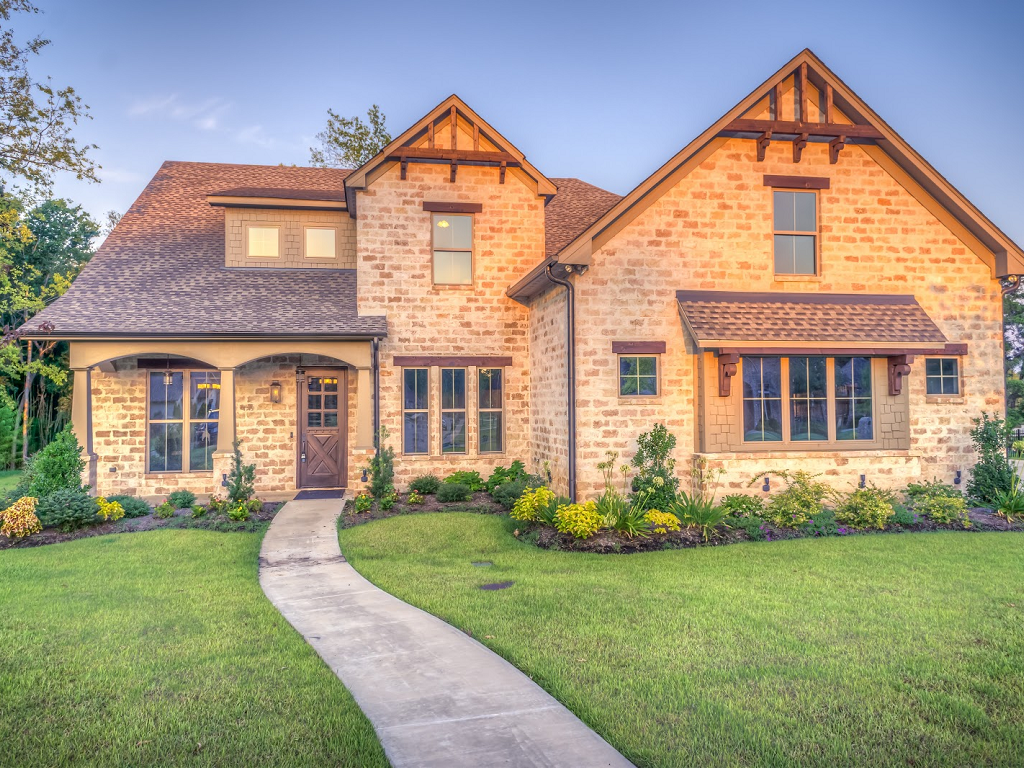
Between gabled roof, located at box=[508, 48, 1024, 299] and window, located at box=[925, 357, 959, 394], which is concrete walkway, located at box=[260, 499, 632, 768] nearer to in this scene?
gabled roof, located at box=[508, 48, 1024, 299]

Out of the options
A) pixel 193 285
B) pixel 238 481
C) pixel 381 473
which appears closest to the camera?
pixel 238 481

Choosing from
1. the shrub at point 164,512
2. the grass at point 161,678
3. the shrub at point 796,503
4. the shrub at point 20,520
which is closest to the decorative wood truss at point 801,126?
the shrub at point 796,503

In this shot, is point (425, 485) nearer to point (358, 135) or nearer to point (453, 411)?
point (453, 411)

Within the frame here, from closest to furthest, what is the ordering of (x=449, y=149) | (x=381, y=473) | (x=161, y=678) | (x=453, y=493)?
1. (x=161, y=678)
2. (x=453, y=493)
3. (x=381, y=473)
4. (x=449, y=149)

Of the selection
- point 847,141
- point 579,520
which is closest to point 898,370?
point 847,141

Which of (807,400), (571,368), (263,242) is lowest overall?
(807,400)

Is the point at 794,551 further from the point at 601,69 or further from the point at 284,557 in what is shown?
the point at 601,69

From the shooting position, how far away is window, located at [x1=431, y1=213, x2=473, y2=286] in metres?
14.7

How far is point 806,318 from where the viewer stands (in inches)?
480

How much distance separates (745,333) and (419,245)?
22.8ft

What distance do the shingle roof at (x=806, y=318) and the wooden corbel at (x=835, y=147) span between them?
2.58 metres

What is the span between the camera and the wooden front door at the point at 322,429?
15.0 m

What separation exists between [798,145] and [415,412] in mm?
9139

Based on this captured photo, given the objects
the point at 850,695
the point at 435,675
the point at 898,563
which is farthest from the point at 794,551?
the point at 435,675
